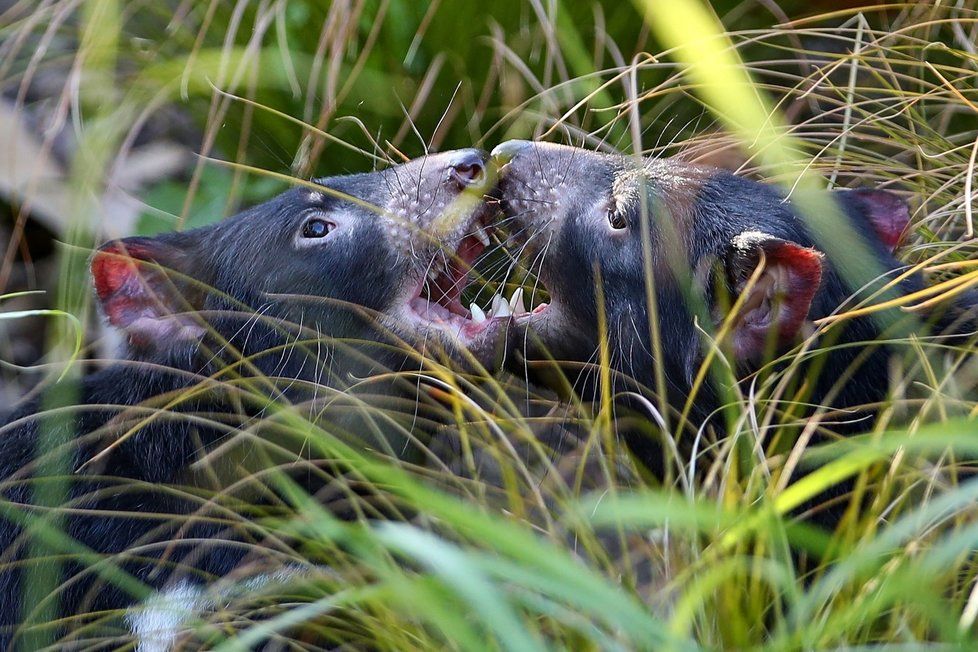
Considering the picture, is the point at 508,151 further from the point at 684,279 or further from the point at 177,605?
the point at 177,605

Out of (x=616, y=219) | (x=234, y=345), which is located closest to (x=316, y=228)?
(x=234, y=345)

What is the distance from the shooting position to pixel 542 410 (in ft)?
9.81

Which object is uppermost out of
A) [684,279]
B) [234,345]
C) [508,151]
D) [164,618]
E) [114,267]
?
[508,151]

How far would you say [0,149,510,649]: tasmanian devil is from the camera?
2447mm

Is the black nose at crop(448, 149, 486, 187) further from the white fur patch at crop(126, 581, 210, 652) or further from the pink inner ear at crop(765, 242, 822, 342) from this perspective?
the white fur patch at crop(126, 581, 210, 652)

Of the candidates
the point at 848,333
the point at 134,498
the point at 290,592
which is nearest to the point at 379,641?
the point at 290,592

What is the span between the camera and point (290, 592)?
217cm

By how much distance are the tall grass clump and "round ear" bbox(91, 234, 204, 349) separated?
0.32 ft

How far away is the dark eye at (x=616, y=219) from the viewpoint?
2.50m

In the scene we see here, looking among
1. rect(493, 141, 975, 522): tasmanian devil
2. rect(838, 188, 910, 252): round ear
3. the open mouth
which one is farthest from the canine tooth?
rect(838, 188, 910, 252): round ear

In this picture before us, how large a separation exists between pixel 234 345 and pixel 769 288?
1216 millimetres

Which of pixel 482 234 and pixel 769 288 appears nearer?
pixel 769 288

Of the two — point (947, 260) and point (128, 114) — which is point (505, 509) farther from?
point (128, 114)

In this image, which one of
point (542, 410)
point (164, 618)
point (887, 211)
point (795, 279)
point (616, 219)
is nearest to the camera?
point (795, 279)
